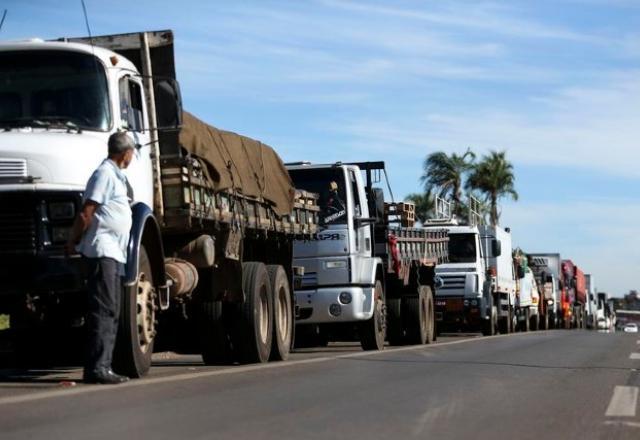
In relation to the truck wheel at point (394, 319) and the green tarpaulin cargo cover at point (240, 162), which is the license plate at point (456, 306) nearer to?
the truck wheel at point (394, 319)

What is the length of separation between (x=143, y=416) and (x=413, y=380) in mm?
3971

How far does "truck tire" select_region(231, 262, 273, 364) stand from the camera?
44.8 ft

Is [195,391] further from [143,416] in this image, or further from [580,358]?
[580,358]

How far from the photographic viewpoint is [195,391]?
362 inches

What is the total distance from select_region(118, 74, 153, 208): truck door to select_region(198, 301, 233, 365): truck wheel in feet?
8.75

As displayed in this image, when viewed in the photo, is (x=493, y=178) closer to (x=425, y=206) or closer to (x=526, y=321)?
(x=425, y=206)

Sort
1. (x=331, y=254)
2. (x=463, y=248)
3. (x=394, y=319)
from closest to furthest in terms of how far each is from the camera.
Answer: (x=331, y=254), (x=394, y=319), (x=463, y=248)

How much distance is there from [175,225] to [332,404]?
3830 mm

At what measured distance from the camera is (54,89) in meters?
10.6

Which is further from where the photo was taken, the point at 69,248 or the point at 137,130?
the point at 137,130

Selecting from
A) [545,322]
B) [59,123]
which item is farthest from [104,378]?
[545,322]

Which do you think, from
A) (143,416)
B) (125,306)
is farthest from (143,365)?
(143,416)

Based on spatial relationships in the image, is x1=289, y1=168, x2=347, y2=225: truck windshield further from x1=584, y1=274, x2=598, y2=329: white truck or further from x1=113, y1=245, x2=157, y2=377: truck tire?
x1=584, y1=274, x2=598, y2=329: white truck

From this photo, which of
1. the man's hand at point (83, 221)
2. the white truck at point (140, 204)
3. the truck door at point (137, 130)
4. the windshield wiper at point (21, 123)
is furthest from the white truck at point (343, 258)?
the man's hand at point (83, 221)
